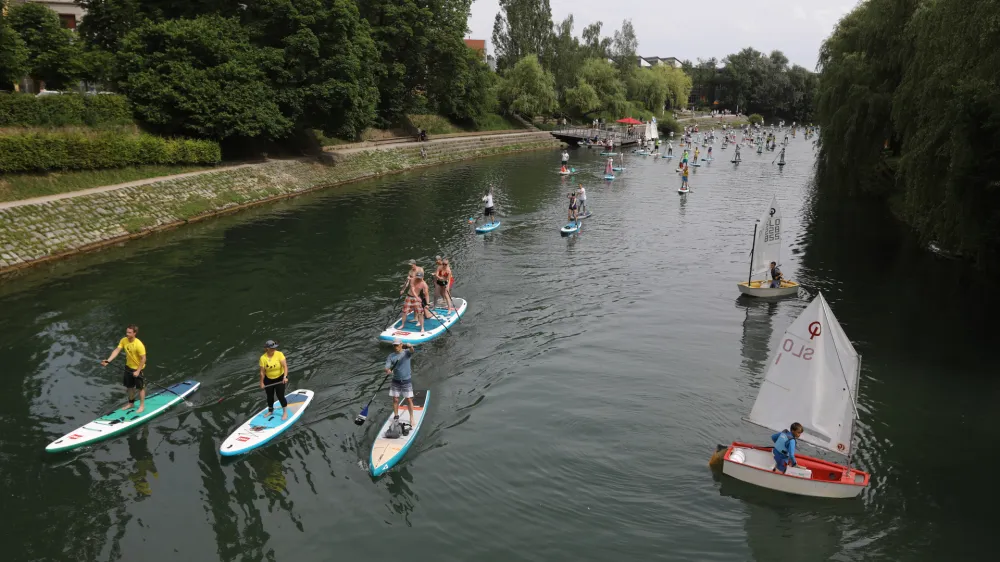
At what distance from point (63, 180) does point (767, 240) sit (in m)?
39.0

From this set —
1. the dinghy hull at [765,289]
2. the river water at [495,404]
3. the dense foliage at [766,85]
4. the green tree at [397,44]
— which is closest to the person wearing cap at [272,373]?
the river water at [495,404]

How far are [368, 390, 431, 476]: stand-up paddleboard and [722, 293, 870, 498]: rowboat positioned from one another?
8.22 m

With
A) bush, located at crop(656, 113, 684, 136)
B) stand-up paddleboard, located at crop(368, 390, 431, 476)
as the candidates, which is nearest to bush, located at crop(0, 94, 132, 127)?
stand-up paddleboard, located at crop(368, 390, 431, 476)

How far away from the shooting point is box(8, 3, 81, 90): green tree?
48.8 metres

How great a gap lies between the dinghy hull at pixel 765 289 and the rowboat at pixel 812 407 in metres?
13.8

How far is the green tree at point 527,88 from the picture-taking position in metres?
105

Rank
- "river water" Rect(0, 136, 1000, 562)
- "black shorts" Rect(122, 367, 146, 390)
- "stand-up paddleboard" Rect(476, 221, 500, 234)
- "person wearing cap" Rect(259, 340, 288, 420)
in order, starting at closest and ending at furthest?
"river water" Rect(0, 136, 1000, 562) → "person wearing cap" Rect(259, 340, 288, 420) → "black shorts" Rect(122, 367, 146, 390) → "stand-up paddleboard" Rect(476, 221, 500, 234)

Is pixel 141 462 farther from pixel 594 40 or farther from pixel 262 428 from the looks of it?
pixel 594 40

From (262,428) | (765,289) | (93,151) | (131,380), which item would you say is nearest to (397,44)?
(93,151)

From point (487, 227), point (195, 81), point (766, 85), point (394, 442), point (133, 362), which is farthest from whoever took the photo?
point (766, 85)

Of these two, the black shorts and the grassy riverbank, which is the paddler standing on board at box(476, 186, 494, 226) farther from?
the black shorts

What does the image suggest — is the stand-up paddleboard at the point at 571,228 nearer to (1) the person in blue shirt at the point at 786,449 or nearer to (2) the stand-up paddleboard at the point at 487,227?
(2) the stand-up paddleboard at the point at 487,227

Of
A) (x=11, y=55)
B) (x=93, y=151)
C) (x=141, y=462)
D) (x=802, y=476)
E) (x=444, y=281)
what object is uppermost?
(x=11, y=55)

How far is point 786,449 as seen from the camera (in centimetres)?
1593
